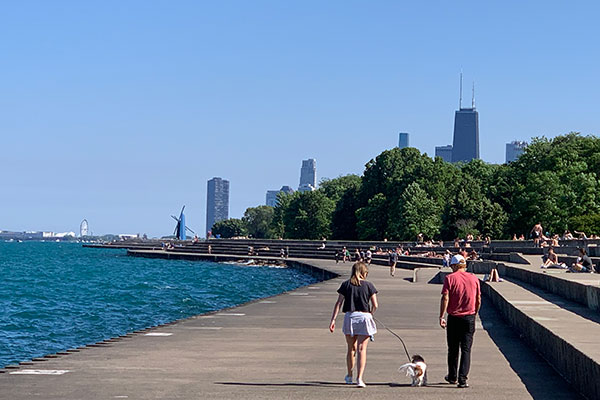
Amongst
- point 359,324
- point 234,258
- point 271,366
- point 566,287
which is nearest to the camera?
point 359,324

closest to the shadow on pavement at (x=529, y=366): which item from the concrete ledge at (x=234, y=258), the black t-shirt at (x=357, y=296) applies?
the black t-shirt at (x=357, y=296)

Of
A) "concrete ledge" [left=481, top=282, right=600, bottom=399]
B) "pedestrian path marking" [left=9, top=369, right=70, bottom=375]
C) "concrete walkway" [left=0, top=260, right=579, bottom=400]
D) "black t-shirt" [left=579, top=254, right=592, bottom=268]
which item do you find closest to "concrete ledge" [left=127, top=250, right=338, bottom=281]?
"black t-shirt" [left=579, top=254, right=592, bottom=268]

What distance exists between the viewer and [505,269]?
4122cm

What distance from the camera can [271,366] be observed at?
1630 cm

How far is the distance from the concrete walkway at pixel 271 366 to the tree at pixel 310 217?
13871 centimetres

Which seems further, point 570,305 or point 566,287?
point 566,287

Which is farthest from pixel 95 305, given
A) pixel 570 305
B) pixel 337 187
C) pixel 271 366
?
pixel 337 187

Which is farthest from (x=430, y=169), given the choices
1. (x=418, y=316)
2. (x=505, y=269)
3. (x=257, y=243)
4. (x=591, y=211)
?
(x=418, y=316)

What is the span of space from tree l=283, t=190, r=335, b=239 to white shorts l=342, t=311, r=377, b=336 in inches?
5876

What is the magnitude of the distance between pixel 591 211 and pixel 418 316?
6939 centimetres

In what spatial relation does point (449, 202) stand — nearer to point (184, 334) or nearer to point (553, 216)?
point (553, 216)

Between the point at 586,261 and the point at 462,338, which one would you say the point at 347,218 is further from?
the point at 462,338

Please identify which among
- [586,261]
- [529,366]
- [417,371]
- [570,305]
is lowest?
[529,366]

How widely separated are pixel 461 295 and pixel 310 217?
154m
